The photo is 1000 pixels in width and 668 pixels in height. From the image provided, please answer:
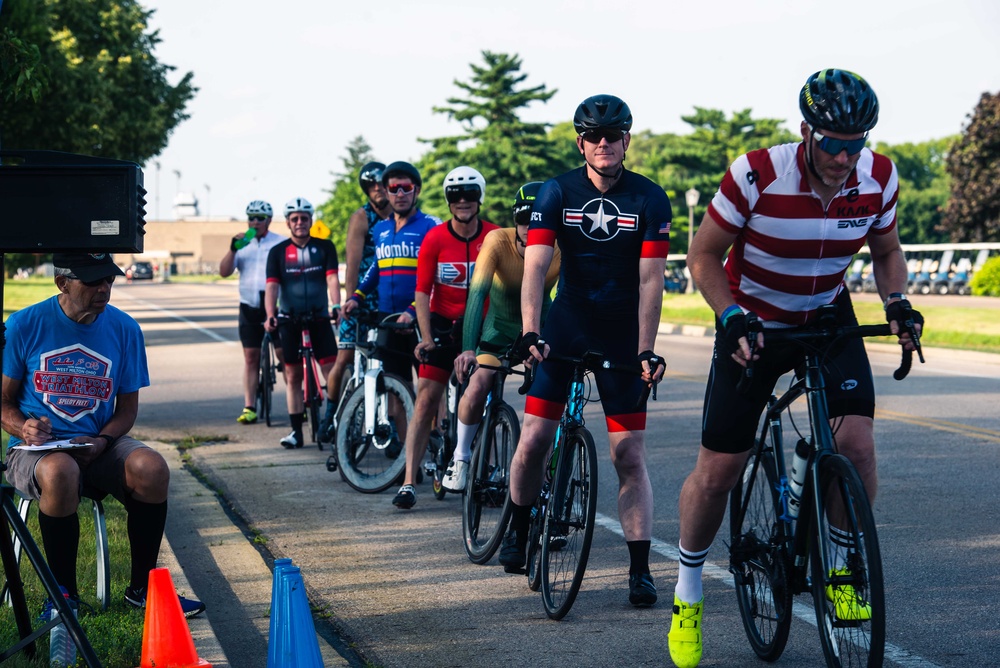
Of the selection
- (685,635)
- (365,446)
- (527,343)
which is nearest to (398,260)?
(365,446)

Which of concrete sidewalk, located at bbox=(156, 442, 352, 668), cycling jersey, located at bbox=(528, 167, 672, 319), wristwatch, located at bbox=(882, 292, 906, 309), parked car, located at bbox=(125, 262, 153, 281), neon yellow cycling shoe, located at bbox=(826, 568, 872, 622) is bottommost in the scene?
parked car, located at bbox=(125, 262, 153, 281)

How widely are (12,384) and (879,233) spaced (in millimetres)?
3668

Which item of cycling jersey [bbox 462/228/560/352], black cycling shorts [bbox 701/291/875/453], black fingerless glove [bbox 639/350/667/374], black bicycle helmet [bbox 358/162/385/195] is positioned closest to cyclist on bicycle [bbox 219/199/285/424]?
black bicycle helmet [bbox 358/162/385/195]

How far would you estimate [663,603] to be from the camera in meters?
6.08

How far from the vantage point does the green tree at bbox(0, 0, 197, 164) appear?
2967 cm

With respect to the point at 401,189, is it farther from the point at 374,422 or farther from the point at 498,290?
the point at 498,290

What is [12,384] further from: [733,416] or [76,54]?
[76,54]

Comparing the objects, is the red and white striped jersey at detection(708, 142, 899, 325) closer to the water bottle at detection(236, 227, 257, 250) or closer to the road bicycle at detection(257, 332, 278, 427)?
the road bicycle at detection(257, 332, 278, 427)

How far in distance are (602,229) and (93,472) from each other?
8.02 ft

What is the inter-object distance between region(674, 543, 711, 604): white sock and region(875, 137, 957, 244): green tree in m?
82.4

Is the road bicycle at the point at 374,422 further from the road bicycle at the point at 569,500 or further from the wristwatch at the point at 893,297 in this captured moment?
the wristwatch at the point at 893,297

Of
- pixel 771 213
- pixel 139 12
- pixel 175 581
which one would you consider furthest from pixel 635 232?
pixel 139 12

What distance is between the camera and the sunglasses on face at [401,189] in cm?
923

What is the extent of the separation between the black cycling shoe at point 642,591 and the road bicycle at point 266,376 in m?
7.44
